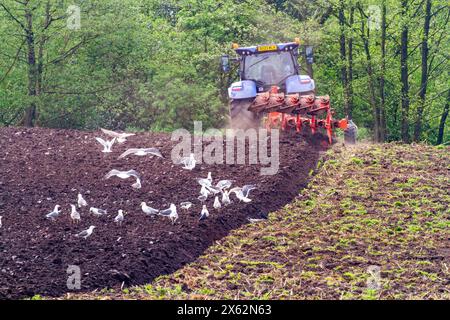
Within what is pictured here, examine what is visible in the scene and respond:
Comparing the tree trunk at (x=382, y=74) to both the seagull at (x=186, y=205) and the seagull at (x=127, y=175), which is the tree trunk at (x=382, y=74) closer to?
the seagull at (x=127, y=175)

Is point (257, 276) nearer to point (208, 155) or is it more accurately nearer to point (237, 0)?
point (208, 155)

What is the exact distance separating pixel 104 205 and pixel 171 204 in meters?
1.09

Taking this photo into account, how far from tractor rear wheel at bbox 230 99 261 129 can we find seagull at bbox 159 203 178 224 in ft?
21.0

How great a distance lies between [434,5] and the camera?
2636 cm

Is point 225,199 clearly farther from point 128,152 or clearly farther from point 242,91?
point 242,91

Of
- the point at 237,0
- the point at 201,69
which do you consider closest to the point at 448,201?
the point at 201,69

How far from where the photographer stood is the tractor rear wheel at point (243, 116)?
17.0m

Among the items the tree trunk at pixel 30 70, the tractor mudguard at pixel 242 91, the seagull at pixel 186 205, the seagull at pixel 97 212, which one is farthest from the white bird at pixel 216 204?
the tree trunk at pixel 30 70

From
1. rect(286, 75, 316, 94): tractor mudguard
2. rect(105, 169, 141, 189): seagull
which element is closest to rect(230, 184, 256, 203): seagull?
rect(105, 169, 141, 189): seagull

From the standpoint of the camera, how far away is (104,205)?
1146 centimetres

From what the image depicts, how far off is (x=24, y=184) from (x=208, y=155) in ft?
10.9

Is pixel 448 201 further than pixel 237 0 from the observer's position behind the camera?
No

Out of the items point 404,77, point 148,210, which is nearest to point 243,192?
point 148,210
